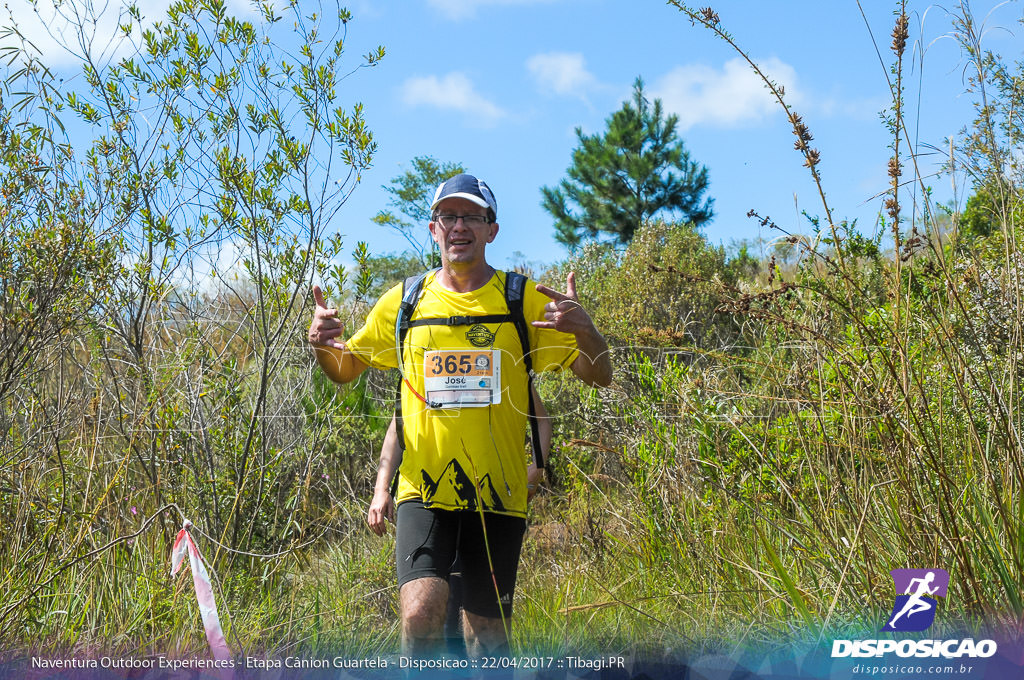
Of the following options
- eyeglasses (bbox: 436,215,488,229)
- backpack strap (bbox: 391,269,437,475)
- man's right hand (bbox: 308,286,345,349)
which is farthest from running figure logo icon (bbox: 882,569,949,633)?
man's right hand (bbox: 308,286,345,349)

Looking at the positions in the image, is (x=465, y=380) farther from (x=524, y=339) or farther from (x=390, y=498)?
(x=390, y=498)

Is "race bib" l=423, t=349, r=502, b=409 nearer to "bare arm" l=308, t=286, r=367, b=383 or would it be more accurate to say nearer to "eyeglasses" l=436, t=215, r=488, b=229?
"bare arm" l=308, t=286, r=367, b=383

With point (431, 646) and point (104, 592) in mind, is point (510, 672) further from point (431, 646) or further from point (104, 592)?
point (104, 592)

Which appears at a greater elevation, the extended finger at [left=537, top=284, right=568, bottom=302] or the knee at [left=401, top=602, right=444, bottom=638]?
the extended finger at [left=537, top=284, right=568, bottom=302]

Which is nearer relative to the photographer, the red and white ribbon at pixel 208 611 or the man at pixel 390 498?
the red and white ribbon at pixel 208 611

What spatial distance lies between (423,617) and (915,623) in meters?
1.61

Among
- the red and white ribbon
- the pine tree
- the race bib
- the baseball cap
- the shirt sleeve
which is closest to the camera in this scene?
the red and white ribbon

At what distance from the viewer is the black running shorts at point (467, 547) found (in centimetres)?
306

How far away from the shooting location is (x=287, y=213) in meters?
4.29

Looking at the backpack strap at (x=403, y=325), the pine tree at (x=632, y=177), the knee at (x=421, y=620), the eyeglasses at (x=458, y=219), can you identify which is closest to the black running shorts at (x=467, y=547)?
the knee at (x=421, y=620)

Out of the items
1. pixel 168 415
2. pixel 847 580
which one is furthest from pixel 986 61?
pixel 168 415

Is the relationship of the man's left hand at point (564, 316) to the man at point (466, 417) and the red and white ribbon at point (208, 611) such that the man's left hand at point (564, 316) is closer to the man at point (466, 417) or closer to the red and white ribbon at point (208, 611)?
the man at point (466, 417)

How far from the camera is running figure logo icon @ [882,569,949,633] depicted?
2.32 meters

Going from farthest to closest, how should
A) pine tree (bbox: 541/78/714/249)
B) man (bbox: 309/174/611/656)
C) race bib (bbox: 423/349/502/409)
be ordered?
pine tree (bbox: 541/78/714/249) < race bib (bbox: 423/349/502/409) < man (bbox: 309/174/611/656)
